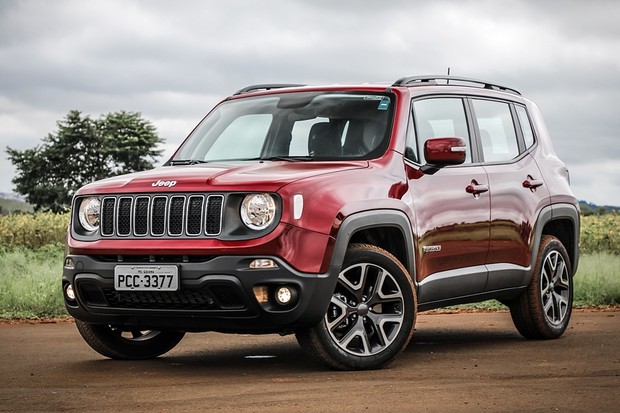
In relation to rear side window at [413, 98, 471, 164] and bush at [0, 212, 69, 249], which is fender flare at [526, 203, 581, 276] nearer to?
rear side window at [413, 98, 471, 164]

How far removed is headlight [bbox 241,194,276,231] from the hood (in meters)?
0.07

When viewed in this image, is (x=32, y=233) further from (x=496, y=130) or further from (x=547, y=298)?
(x=496, y=130)

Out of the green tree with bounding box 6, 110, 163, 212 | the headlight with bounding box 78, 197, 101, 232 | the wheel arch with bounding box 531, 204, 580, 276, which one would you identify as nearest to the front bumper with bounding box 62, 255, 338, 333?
the headlight with bounding box 78, 197, 101, 232

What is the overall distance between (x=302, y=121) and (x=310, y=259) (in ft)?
5.71

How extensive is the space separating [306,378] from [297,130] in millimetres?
2122

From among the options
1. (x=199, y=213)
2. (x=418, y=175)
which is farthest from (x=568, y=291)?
(x=199, y=213)

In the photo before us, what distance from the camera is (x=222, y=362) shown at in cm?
899

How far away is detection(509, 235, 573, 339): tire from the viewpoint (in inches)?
407

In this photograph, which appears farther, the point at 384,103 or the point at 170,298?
the point at 384,103

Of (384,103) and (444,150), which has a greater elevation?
(384,103)

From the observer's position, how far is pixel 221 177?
776 centimetres

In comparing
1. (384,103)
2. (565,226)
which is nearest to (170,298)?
(384,103)

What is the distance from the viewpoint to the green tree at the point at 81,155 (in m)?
105

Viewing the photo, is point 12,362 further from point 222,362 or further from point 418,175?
point 418,175
